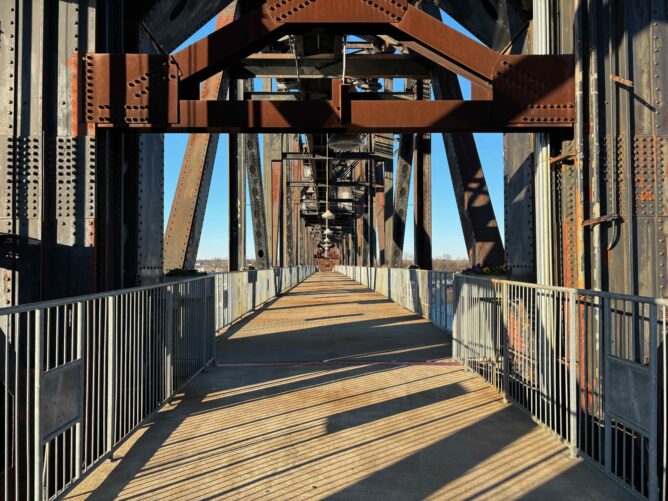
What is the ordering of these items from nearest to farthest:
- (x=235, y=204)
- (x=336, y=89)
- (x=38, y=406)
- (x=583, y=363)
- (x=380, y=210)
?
(x=38, y=406), (x=583, y=363), (x=336, y=89), (x=235, y=204), (x=380, y=210)

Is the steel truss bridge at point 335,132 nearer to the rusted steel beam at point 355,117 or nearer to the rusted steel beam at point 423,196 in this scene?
the rusted steel beam at point 355,117

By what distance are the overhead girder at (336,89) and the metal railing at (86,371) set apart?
224 centimetres

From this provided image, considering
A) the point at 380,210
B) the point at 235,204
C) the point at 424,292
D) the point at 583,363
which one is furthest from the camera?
the point at 380,210

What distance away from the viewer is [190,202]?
33.0 feet

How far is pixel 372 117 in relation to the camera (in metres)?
6.62

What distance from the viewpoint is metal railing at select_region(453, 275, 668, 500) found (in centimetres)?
382

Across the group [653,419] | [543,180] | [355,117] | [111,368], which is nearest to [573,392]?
[653,419]

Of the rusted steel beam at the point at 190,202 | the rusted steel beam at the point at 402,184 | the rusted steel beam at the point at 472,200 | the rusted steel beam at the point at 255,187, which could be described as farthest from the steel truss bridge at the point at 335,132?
the rusted steel beam at the point at 402,184

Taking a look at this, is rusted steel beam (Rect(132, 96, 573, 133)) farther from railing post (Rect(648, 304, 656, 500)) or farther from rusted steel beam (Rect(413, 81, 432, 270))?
rusted steel beam (Rect(413, 81, 432, 270))

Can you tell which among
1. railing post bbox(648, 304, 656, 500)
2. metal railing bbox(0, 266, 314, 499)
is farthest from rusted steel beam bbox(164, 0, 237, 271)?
railing post bbox(648, 304, 656, 500)

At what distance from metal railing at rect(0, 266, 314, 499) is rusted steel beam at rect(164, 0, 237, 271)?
1.51m

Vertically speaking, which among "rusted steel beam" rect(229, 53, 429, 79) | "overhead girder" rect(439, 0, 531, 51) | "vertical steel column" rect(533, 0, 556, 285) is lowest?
"vertical steel column" rect(533, 0, 556, 285)

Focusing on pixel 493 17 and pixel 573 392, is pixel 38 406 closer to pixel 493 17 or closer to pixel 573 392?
pixel 573 392

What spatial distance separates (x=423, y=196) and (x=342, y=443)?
15.2 m
